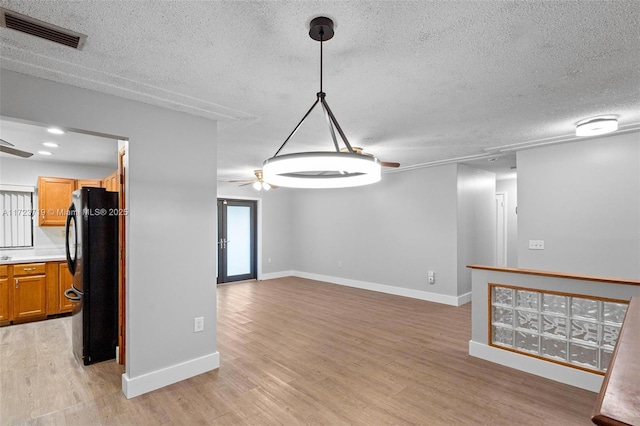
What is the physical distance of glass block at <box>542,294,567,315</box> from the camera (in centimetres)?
279

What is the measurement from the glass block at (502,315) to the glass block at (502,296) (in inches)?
2.3

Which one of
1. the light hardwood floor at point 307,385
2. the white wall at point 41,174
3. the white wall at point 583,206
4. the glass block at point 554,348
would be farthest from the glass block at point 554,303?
the white wall at point 41,174

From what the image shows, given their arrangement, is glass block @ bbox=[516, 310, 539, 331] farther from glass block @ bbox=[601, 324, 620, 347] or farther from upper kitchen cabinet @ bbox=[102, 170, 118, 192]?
upper kitchen cabinet @ bbox=[102, 170, 118, 192]

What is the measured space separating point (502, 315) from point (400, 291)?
2.95 metres

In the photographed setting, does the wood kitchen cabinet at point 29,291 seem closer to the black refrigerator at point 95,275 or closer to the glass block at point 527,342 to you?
the black refrigerator at point 95,275

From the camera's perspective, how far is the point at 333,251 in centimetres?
743

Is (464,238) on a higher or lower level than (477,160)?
lower

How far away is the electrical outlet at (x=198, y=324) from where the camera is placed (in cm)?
291

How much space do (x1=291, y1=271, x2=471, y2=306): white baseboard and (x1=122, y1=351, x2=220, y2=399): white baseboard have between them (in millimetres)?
3886

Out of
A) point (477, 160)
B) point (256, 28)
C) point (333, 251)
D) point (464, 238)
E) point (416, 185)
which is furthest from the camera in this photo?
point (333, 251)

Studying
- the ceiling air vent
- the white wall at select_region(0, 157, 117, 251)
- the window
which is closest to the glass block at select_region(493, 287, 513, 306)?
the ceiling air vent

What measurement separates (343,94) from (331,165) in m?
1.24

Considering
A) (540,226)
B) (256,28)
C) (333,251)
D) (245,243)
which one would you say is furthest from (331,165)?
(245,243)

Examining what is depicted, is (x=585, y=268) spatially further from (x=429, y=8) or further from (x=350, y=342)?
(x=429, y=8)
